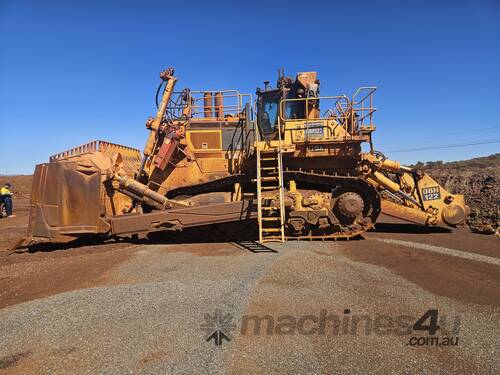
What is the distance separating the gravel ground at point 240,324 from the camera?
274 centimetres

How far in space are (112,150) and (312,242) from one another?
6071 millimetres

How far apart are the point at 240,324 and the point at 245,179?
5429 millimetres

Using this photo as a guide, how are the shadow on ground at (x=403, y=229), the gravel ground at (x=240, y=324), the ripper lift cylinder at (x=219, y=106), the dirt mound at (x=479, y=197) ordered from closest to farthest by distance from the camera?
the gravel ground at (x=240, y=324), the ripper lift cylinder at (x=219, y=106), the shadow on ground at (x=403, y=229), the dirt mound at (x=479, y=197)

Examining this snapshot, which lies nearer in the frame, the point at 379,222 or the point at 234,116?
the point at 234,116

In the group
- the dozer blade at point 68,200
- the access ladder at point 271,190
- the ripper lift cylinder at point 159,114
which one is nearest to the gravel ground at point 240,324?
the access ladder at point 271,190

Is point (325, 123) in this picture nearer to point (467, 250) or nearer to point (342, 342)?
point (467, 250)

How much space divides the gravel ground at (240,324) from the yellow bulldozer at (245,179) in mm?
2270

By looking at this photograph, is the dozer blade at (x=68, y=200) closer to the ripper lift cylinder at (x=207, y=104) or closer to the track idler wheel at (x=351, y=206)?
the ripper lift cylinder at (x=207, y=104)

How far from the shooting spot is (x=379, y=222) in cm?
1071

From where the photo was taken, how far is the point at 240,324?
339cm

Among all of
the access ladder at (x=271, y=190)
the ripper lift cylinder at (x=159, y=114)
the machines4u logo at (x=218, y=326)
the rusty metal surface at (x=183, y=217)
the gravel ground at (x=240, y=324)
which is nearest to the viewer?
the gravel ground at (x=240, y=324)

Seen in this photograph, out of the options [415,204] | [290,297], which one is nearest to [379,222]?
[415,204]

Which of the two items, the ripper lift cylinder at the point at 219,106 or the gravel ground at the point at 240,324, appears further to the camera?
the ripper lift cylinder at the point at 219,106

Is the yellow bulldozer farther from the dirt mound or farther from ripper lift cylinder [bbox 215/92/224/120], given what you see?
the dirt mound
